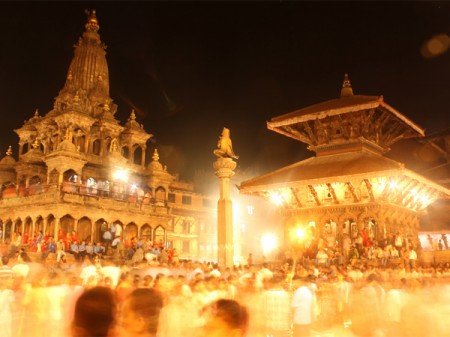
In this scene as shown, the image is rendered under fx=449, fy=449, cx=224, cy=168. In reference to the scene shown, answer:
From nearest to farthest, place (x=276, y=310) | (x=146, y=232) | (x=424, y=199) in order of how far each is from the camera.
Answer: (x=276, y=310) < (x=424, y=199) < (x=146, y=232)

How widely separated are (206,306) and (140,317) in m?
0.95

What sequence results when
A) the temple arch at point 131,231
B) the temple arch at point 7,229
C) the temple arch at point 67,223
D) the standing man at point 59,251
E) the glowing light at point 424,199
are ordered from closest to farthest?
1. the standing man at point 59,251
2. the glowing light at point 424,199
3. the temple arch at point 67,223
4. the temple arch at point 7,229
5. the temple arch at point 131,231

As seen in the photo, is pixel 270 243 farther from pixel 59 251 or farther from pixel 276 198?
pixel 59 251

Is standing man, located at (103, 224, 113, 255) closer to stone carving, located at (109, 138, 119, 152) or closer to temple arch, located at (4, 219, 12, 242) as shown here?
temple arch, located at (4, 219, 12, 242)

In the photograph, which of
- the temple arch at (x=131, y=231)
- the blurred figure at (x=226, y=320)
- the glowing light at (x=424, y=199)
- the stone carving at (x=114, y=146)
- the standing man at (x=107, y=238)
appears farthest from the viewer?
the stone carving at (x=114, y=146)

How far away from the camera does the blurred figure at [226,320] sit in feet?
13.6

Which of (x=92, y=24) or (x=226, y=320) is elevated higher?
(x=92, y=24)

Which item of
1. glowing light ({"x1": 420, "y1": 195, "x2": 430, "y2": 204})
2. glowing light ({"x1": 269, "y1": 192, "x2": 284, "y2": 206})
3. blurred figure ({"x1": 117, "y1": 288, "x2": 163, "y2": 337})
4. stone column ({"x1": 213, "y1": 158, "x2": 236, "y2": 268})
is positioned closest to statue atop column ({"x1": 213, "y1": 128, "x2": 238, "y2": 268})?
stone column ({"x1": 213, "y1": 158, "x2": 236, "y2": 268})

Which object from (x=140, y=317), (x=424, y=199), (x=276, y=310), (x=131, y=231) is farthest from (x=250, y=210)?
(x=140, y=317)

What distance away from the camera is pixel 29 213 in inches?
1441

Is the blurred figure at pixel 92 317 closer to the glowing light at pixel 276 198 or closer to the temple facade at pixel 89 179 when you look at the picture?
the glowing light at pixel 276 198

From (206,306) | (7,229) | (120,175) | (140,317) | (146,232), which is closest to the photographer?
(140,317)

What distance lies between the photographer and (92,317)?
377 centimetres

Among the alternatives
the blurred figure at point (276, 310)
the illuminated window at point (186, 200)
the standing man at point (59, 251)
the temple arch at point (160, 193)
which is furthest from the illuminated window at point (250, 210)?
the blurred figure at point (276, 310)
